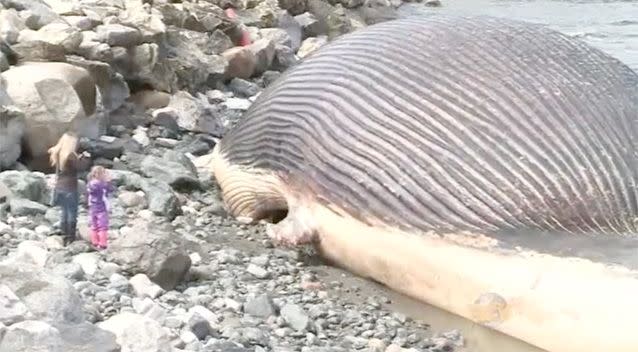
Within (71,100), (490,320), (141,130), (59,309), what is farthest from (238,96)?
(59,309)

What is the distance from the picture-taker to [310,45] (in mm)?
15727

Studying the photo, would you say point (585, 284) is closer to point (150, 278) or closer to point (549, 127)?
point (549, 127)

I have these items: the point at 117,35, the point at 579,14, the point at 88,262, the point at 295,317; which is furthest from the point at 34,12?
the point at 579,14

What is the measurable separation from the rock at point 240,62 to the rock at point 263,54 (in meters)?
0.09

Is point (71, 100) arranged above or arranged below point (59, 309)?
below

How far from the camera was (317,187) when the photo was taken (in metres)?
7.91

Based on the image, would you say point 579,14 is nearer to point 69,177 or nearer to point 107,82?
point 107,82

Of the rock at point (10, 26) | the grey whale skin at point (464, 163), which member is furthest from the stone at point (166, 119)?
the grey whale skin at point (464, 163)

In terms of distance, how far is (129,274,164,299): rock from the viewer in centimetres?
654

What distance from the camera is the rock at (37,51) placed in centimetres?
956

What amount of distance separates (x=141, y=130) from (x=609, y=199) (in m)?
4.33

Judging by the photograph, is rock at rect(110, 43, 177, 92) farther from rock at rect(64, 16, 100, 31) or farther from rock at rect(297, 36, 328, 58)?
rock at rect(297, 36, 328, 58)

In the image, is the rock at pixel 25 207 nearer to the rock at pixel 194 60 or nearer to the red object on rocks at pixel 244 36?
the rock at pixel 194 60

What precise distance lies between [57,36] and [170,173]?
5.56 feet
